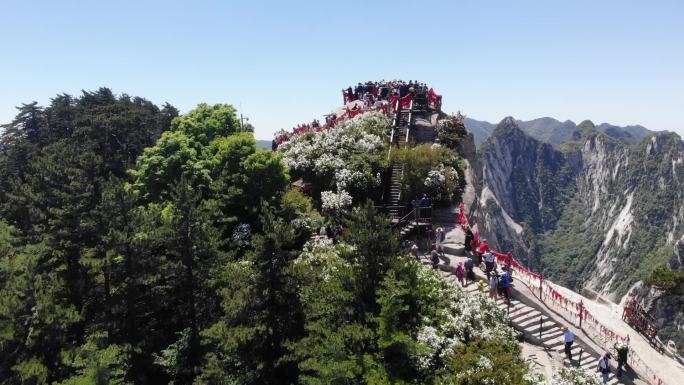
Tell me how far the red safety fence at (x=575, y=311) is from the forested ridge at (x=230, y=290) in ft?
14.5

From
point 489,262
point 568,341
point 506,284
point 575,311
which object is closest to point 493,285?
point 506,284

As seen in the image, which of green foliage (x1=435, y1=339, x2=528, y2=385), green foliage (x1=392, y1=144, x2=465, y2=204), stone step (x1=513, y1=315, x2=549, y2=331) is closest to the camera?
green foliage (x1=435, y1=339, x2=528, y2=385)

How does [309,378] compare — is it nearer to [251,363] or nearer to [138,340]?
[251,363]

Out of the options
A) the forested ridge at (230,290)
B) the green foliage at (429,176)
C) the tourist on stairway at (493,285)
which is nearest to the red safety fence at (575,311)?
the tourist on stairway at (493,285)

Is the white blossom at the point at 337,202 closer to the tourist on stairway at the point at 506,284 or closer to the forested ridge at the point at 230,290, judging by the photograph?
the forested ridge at the point at 230,290

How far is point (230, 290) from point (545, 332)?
1409 centimetres

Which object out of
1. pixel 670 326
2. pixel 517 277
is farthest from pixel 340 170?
pixel 670 326

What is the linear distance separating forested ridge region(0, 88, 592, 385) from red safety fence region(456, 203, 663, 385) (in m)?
4.41

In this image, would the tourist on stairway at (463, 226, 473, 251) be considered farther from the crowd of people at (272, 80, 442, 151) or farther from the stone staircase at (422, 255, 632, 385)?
the crowd of people at (272, 80, 442, 151)

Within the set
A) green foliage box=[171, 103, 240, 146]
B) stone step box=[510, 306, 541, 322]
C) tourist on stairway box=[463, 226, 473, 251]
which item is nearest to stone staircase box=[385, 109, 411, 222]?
tourist on stairway box=[463, 226, 473, 251]

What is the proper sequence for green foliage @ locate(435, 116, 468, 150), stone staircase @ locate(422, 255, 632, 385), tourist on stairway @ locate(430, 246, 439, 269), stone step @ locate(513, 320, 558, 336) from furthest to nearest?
green foliage @ locate(435, 116, 468, 150)
tourist on stairway @ locate(430, 246, 439, 269)
stone step @ locate(513, 320, 558, 336)
stone staircase @ locate(422, 255, 632, 385)

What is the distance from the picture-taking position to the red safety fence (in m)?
19.9

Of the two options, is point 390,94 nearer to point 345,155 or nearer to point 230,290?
point 345,155

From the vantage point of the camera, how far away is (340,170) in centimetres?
3098
